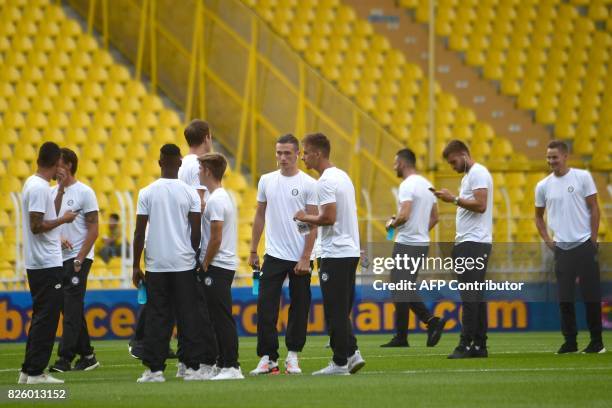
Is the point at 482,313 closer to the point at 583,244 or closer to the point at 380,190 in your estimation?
the point at 583,244

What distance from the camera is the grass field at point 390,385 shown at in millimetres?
8984

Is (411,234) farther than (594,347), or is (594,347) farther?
(411,234)

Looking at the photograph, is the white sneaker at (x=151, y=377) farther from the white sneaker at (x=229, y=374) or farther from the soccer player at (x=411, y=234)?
the soccer player at (x=411, y=234)

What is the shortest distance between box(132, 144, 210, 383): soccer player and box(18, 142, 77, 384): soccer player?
0.69 m

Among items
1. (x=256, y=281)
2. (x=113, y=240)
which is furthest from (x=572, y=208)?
(x=113, y=240)

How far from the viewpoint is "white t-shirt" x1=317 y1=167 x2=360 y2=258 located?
1091 cm

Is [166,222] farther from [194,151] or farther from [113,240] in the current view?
[113,240]

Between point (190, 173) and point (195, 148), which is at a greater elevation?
point (195, 148)

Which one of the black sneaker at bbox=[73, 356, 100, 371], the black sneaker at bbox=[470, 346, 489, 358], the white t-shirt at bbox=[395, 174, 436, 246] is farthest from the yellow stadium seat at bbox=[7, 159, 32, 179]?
the black sneaker at bbox=[470, 346, 489, 358]

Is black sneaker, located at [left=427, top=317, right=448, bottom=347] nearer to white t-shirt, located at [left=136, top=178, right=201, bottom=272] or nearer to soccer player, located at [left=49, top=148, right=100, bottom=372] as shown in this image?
soccer player, located at [left=49, top=148, right=100, bottom=372]

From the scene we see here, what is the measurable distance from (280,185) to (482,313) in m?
2.51

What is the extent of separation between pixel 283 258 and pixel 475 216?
2.10m

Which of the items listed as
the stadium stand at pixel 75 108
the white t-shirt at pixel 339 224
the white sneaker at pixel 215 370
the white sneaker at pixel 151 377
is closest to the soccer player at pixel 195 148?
the white t-shirt at pixel 339 224

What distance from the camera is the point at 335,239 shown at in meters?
11.0
